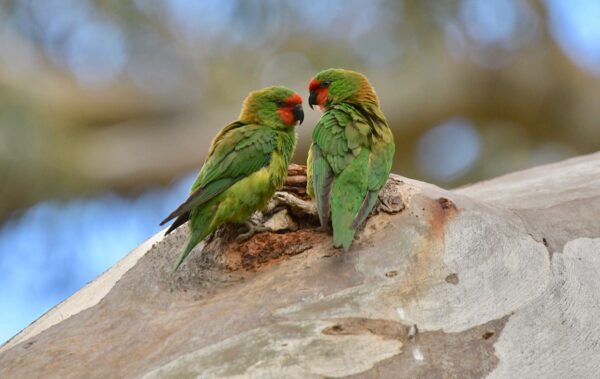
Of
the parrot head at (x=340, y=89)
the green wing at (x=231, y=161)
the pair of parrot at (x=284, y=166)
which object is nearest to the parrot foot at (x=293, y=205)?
the pair of parrot at (x=284, y=166)

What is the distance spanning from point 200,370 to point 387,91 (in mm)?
4833

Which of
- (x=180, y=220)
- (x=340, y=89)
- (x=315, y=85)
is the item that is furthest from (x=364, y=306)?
(x=315, y=85)

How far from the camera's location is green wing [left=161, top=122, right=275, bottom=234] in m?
2.89

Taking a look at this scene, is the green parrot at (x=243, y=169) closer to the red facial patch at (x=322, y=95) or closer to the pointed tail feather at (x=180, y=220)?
the pointed tail feather at (x=180, y=220)

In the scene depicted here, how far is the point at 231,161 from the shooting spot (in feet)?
9.87

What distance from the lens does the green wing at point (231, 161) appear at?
9.47 feet

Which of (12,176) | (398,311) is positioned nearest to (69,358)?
(398,311)

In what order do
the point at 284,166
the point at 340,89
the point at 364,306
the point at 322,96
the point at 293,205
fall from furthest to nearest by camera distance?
1. the point at 322,96
2. the point at 340,89
3. the point at 284,166
4. the point at 293,205
5. the point at 364,306

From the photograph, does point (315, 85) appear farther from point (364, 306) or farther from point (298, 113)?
point (364, 306)

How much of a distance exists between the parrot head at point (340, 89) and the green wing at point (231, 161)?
1.64 ft

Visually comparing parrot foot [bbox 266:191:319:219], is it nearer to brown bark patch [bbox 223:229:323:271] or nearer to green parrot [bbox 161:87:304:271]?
green parrot [bbox 161:87:304:271]

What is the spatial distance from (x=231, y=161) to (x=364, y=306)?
928 millimetres

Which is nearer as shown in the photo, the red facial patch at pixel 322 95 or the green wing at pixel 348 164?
the green wing at pixel 348 164

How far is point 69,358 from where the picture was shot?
8.04ft
